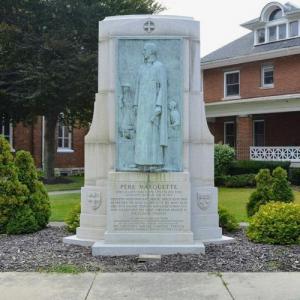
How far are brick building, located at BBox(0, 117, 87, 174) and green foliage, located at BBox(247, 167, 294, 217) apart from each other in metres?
23.5

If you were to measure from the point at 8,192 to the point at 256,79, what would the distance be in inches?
971

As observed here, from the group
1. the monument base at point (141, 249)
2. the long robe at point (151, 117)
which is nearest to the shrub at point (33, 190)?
the monument base at point (141, 249)

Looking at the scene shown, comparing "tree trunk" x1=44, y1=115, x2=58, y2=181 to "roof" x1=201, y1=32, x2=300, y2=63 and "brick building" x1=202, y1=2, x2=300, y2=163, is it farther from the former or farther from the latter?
"roof" x1=201, y1=32, x2=300, y2=63

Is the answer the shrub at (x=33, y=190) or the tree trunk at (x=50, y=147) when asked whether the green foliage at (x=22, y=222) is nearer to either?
the shrub at (x=33, y=190)

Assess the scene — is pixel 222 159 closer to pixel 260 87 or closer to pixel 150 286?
pixel 260 87

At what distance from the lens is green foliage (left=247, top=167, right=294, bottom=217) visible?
36.1ft

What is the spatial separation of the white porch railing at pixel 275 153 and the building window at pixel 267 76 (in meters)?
4.42

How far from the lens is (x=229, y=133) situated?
115ft

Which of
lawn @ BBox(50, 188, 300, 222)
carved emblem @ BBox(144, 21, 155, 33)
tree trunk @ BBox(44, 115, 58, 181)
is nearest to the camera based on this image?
carved emblem @ BBox(144, 21, 155, 33)

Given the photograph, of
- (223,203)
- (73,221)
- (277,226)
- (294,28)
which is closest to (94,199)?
(73,221)

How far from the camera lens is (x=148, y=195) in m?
8.50

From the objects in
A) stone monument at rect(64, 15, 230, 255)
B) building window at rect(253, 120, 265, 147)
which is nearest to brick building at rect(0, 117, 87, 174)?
building window at rect(253, 120, 265, 147)

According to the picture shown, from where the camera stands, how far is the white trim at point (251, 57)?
30062 mm

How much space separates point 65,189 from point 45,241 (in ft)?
47.3
